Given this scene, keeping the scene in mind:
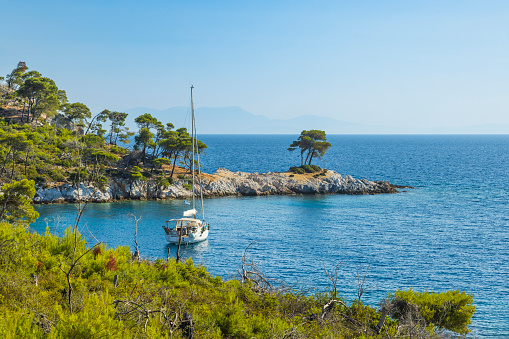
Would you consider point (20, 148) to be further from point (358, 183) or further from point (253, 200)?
point (358, 183)

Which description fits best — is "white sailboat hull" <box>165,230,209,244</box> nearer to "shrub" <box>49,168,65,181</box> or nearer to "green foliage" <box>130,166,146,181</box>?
"green foliage" <box>130,166,146,181</box>

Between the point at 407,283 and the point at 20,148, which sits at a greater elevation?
the point at 20,148

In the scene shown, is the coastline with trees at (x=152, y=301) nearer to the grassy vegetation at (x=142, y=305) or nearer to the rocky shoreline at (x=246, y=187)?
the grassy vegetation at (x=142, y=305)

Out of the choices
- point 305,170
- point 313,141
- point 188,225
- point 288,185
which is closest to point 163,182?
point 188,225

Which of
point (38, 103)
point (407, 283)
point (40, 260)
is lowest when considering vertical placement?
point (407, 283)

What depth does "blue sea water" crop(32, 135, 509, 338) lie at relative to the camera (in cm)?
2532

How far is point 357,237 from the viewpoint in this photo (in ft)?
122

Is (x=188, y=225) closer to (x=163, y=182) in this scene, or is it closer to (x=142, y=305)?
(x=163, y=182)

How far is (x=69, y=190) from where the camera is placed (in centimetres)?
5091

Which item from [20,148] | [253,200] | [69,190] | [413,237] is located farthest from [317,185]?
[20,148]

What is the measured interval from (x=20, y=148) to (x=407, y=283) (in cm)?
4924

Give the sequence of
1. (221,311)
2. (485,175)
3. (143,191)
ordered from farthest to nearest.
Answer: (485,175)
(143,191)
(221,311)

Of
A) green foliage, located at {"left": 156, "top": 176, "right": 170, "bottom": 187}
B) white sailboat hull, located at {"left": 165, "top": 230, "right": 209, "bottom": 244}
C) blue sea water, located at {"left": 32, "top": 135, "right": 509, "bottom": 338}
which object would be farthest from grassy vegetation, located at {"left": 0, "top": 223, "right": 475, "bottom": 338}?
green foliage, located at {"left": 156, "top": 176, "right": 170, "bottom": 187}

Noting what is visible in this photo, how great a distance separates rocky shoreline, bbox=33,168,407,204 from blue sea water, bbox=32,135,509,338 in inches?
124
